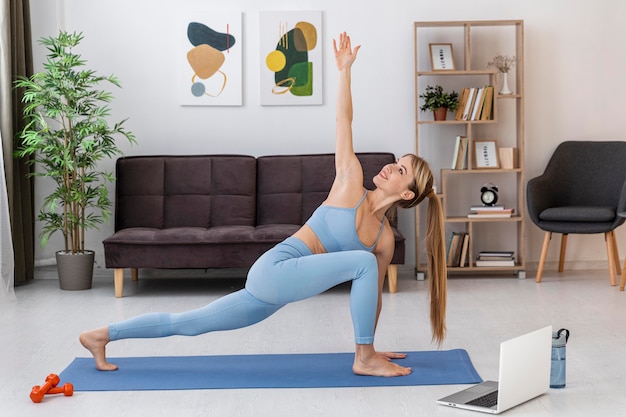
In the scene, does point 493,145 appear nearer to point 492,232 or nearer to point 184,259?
point 492,232

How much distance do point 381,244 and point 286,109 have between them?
3.00 metres

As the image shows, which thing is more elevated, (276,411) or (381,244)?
(381,244)

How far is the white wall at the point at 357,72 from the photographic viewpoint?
6.41 metres

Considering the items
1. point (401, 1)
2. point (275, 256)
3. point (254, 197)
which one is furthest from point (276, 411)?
point (401, 1)

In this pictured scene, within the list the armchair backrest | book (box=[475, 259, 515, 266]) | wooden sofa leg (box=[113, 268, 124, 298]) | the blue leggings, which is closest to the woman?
the blue leggings

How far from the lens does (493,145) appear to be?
249 inches

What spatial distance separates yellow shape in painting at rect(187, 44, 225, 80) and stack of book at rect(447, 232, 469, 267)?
2.09 metres

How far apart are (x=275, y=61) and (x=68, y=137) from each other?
156 cm

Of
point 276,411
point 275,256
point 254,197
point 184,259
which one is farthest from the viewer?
point 254,197

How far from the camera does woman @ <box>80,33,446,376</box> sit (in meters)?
3.41

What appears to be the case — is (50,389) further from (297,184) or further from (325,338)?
(297,184)

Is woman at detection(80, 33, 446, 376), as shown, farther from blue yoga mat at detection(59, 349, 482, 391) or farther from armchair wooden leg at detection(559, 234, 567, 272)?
armchair wooden leg at detection(559, 234, 567, 272)

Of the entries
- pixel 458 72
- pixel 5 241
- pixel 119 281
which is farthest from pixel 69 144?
pixel 458 72

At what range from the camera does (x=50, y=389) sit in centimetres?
330
